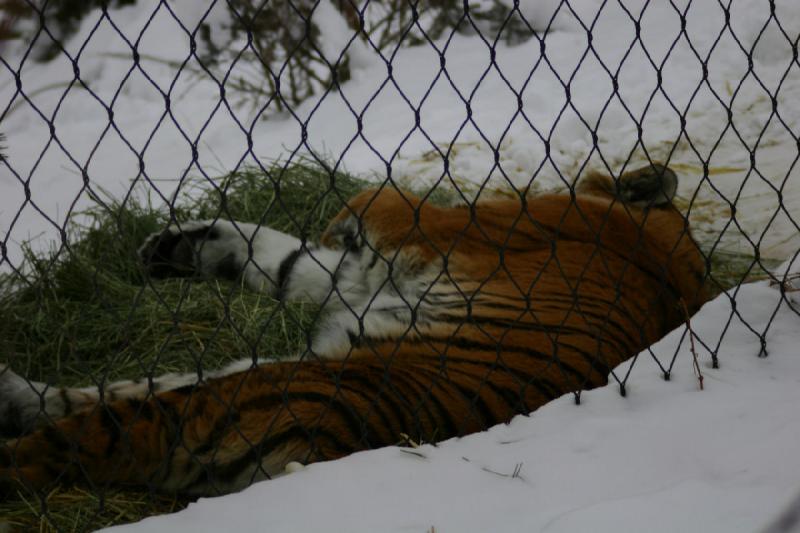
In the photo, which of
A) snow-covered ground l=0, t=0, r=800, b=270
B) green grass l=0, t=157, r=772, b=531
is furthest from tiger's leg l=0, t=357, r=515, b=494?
snow-covered ground l=0, t=0, r=800, b=270

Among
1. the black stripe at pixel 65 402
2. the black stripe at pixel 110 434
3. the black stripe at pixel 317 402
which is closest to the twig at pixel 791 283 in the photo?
the black stripe at pixel 317 402

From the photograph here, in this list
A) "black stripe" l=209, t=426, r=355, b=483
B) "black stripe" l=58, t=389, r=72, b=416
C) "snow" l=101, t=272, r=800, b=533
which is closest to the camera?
"snow" l=101, t=272, r=800, b=533

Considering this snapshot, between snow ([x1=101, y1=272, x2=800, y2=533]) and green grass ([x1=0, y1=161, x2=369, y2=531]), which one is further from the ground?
green grass ([x1=0, y1=161, x2=369, y2=531])

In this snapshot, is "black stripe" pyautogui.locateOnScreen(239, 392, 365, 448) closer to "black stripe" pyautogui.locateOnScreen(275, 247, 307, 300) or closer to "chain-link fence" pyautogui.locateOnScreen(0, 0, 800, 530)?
"chain-link fence" pyautogui.locateOnScreen(0, 0, 800, 530)

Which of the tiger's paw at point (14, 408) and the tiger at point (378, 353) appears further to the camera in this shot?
the tiger's paw at point (14, 408)

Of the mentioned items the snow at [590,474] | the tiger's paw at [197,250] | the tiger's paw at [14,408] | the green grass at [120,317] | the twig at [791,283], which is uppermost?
the tiger's paw at [197,250]

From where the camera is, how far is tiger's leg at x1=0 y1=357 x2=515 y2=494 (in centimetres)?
228

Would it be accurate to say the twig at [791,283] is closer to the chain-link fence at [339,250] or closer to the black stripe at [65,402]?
the chain-link fence at [339,250]

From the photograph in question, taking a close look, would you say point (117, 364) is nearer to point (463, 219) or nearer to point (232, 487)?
point (232, 487)

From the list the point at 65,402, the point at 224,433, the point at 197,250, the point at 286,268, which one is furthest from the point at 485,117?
the point at 224,433

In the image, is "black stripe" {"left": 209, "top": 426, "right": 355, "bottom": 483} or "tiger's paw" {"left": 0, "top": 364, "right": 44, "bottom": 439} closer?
"black stripe" {"left": 209, "top": 426, "right": 355, "bottom": 483}

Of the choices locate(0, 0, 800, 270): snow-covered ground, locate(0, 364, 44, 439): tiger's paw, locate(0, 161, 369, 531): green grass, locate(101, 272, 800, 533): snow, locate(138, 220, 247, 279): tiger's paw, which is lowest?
locate(101, 272, 800, 533): snow

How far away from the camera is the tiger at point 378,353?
229 centimetres

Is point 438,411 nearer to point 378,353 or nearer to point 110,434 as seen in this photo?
point 378,353
